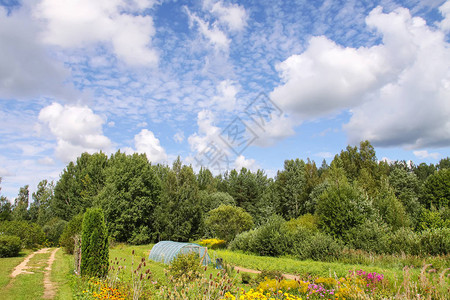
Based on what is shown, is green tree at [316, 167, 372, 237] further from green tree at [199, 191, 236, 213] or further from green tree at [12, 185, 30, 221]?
green tree at [12, 185, 30, 221]

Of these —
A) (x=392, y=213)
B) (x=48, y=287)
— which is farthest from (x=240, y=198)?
(x=48, y=287)

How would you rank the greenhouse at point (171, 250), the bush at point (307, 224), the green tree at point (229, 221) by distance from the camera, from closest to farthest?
the greenhouse at point (171, 250) < the bush at point (307, 224) < the green tree at point (229, 221)

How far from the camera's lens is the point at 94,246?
10.9 meters

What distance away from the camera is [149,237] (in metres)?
29.5

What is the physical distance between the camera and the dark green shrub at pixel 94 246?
1066cm

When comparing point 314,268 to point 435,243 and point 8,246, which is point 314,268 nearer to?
point 435,243

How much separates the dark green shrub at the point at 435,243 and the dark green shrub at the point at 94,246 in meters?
14.8

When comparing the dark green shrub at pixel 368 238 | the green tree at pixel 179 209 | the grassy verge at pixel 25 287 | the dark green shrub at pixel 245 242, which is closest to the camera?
the grassy verge at pixel 25 287

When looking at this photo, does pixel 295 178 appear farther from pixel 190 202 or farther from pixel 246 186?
pixel 190 202

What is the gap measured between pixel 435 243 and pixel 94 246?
1558cm

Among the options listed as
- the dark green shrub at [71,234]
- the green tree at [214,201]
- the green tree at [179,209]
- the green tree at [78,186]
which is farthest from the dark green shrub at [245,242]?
the green tree at [78,186]

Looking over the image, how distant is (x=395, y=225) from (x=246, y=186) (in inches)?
998

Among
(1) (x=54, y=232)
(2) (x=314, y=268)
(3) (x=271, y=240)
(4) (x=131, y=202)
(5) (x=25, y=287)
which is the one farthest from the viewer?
(1) (x=54, y=232)

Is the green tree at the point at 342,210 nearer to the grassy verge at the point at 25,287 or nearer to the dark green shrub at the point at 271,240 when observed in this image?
the dark green shrub at the point at 271,240
